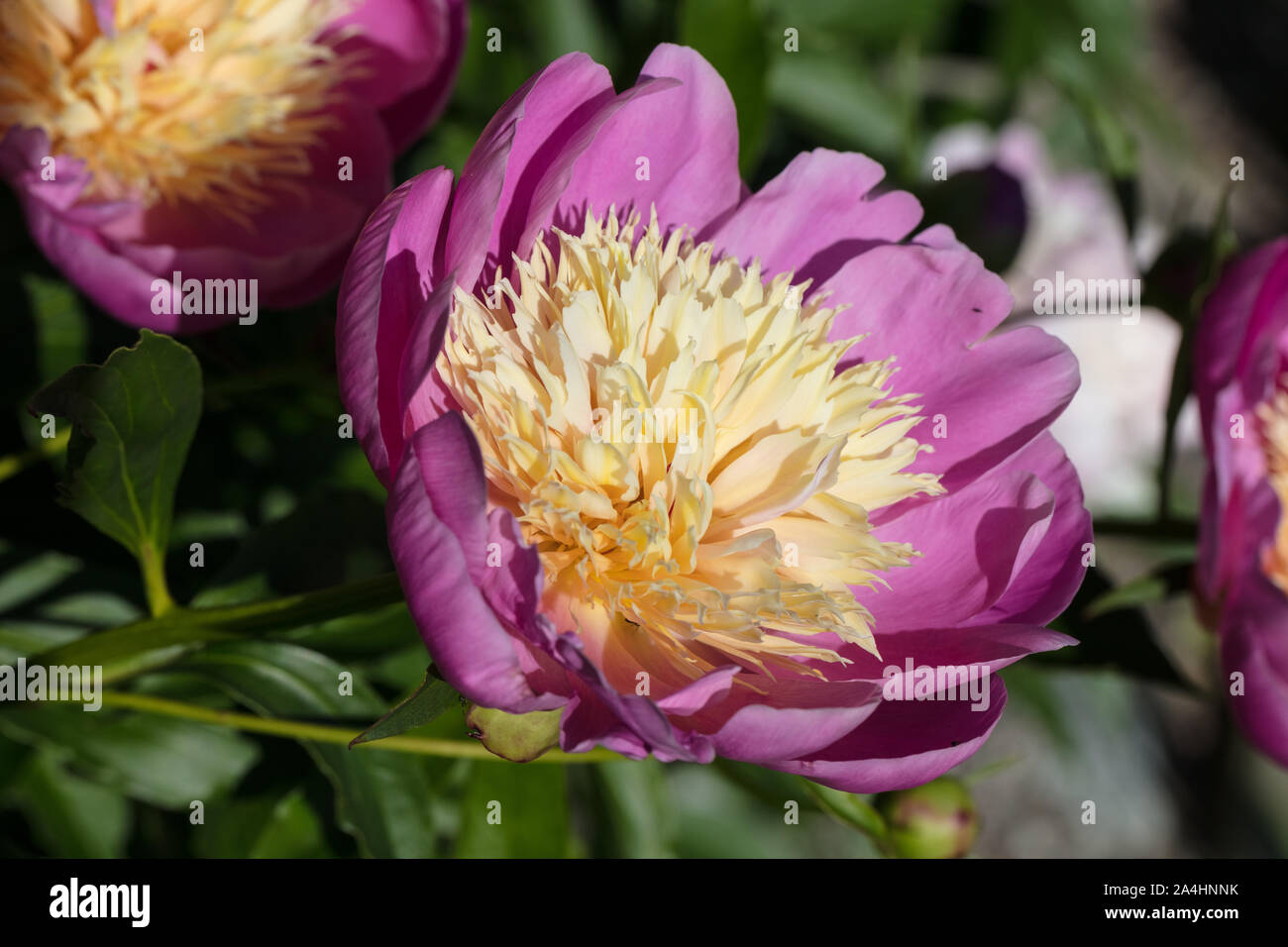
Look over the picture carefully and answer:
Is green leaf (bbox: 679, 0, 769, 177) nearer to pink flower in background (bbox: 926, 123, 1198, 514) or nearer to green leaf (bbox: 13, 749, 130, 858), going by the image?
pink flower in background (bbox: 926, 123, 1198, 514)

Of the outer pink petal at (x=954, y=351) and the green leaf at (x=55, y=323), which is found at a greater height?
the green leaf at (x=55, y=323)

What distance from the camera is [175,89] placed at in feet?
2.31

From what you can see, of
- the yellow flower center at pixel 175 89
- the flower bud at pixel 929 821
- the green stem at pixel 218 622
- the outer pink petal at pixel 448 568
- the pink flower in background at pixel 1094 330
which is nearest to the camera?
the outer pink petal at pixel 448 568

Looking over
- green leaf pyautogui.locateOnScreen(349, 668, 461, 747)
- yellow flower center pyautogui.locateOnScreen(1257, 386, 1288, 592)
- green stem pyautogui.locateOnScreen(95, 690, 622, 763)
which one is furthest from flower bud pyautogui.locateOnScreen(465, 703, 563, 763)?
yellow flower center pyautogui.locateOnScreen(1257, 386, 1288, 592)

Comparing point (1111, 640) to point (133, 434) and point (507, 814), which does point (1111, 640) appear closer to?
point (507, 814)

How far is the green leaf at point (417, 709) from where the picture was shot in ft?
1.66

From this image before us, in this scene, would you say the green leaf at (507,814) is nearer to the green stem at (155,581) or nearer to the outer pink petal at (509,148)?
the green stem at (155,581)

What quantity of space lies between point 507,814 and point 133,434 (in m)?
0.39

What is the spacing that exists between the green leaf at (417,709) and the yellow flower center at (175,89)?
36 centimetres

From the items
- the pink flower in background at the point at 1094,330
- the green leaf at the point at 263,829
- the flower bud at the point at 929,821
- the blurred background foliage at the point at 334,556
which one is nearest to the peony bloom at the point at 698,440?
the blurred background foliage at the point at 334,556

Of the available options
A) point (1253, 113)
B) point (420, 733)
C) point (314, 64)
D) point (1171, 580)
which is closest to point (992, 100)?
point (1171, 580)

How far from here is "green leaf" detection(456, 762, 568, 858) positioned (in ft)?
2.69

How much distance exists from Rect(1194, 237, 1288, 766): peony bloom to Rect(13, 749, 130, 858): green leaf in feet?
2.63
